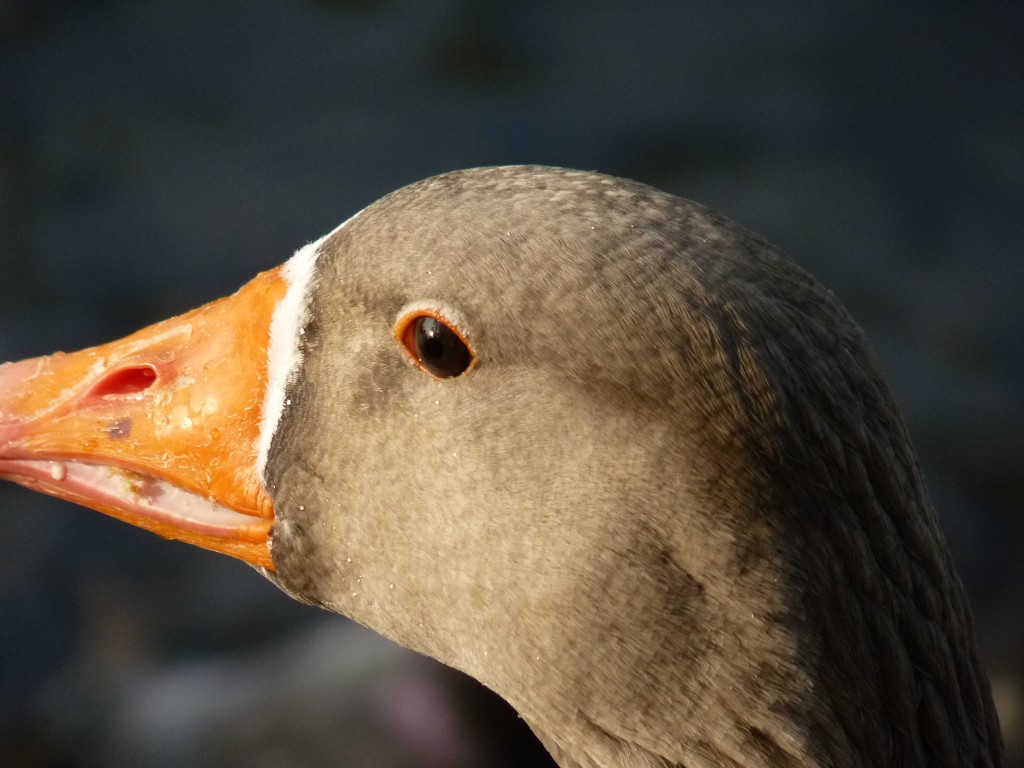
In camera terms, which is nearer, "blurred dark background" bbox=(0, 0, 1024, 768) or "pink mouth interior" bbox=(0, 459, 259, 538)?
"pink mouth interior" bbox=(0, 459, 259, 538)

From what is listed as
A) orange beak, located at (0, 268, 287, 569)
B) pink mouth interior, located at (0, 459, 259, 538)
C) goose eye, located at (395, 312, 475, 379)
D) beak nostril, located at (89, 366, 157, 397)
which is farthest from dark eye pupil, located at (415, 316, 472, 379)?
beak nostril, located at (89, 366, 157, 397)

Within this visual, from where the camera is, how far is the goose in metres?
2.05

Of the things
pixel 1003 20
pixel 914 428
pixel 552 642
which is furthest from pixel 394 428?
pixel 1003 20

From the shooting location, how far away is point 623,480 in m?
2.10

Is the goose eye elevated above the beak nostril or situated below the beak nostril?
above

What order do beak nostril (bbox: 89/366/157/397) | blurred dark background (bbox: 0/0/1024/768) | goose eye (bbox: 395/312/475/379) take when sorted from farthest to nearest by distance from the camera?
blurred dark background (bbox: 0/0/1024/768)
beak nostril (bbox: 89/366/157/397)
goose eye (bbox: 395/312/475/379)

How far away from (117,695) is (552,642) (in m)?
2.87

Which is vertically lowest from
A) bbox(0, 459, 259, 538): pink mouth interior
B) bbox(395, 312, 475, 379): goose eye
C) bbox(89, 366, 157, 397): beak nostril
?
bbox(0, 459, 259, 538): pink mouth interior

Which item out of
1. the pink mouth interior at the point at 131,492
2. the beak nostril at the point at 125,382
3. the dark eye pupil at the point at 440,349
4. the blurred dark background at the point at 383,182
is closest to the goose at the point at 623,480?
the dark eye pupil at the point at 440,349

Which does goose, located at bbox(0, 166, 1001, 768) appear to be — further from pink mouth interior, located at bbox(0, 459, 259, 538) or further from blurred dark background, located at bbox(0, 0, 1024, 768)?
blurred dark background, located at bbox(0, 0, 1024, 768)

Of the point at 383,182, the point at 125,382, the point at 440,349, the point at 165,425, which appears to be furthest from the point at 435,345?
the point at 383,182

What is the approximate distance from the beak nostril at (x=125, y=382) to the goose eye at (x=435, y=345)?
63 centimetres

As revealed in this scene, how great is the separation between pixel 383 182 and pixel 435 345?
12.4 ft

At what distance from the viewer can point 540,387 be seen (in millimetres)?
2156
